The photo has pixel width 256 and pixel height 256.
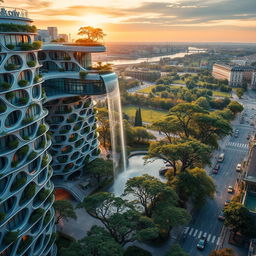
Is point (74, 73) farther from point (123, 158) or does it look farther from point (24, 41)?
point (123, 158)

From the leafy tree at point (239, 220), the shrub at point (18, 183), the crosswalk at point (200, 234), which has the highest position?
the shrub at point (18, 183)

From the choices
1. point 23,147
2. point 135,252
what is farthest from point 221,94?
point 23,147

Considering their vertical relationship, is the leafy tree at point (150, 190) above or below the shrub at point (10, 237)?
below

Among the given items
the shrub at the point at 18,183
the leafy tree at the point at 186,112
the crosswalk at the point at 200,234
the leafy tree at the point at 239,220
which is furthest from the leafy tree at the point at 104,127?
the shrub at the point at 18,183

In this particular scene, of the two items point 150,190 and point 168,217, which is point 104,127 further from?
point 168,217

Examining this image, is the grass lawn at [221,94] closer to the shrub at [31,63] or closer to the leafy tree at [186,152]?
the leafy tree at [186,152]

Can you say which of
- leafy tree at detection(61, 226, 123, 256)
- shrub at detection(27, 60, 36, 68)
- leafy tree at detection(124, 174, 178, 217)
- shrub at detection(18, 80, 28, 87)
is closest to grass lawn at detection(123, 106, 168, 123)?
leafy tree at detection(124, 174, 178, 217)

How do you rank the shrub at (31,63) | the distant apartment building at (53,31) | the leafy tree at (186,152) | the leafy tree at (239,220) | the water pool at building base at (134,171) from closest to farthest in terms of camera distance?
the shrub at (31,63) < the leafy tree at (239,220) < the leafy tree at (186,152) < the water pool at building base at (134,171) < the distant apartment building at (53,31)
